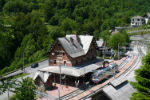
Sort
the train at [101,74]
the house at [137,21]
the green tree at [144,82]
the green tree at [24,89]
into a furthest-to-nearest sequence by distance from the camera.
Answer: the house at [137,21] < the train at [101,74] < the green tree at [144,82] < the green tree at [24,89]

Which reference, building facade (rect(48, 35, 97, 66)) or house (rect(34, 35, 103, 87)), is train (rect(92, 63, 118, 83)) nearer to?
house (rect(34, 35, 103, 87))

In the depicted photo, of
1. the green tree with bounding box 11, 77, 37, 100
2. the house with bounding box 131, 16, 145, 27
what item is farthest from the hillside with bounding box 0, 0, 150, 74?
the green tree with bounding box 11, 77, 37, 100

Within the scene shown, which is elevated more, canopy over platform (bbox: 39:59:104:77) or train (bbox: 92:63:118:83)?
canopy over platform (bbox: 39:59:104:77)

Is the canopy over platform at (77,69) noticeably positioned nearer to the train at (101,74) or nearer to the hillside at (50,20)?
the train at (101,74)

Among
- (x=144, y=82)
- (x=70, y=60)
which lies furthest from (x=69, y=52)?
(x=144, y=82)

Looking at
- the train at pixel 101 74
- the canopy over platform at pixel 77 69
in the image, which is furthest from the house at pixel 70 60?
the train at pixel 101 74

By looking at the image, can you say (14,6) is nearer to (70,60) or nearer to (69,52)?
(69,52)

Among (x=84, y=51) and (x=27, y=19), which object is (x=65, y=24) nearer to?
(x=27, y=19)
